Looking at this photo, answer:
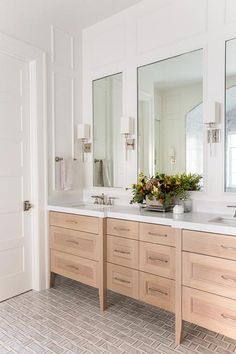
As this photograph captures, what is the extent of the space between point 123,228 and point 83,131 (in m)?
1.40

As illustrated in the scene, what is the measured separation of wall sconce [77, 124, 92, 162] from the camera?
3373 mm

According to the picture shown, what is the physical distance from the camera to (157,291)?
227 cm

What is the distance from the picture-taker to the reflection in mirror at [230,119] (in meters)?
2.43

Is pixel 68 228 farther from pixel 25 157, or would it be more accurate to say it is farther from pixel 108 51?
pixel 108 51

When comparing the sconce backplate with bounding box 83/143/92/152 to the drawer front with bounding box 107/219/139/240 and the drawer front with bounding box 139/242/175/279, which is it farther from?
the drawer front with bounding box 139/242/175/279

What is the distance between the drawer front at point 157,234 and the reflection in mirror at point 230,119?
0.69m

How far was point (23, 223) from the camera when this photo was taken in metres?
3.00

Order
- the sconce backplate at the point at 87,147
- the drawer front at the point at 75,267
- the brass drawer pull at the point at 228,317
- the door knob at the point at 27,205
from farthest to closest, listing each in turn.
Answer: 1. the sconce backplate at the point at 87,147
2. the door knob at the point at 27,205
3. the drawer front at the point at 75,267
4. the brass drawer pull at the point at 228,317

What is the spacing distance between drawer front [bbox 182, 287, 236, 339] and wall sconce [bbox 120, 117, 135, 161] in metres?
1.59

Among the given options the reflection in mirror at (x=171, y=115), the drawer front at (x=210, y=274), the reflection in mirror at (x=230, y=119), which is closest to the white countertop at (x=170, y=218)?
the drawer front at (x=210, y=274)

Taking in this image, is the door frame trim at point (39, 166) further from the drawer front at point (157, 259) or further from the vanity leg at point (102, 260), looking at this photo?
the drawer front at point (157, 259)

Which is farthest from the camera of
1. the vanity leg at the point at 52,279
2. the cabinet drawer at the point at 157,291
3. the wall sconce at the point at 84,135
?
the wall sconce at the point at 84,135

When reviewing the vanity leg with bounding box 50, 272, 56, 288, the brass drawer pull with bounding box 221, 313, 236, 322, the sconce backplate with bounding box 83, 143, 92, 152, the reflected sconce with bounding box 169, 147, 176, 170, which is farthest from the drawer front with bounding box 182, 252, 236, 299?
the sconce backplate with bounding box 83, 143, 92, 152

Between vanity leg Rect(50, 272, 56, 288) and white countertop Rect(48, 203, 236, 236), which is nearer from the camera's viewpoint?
white countertop Rect(48, 203, 236, 236)
